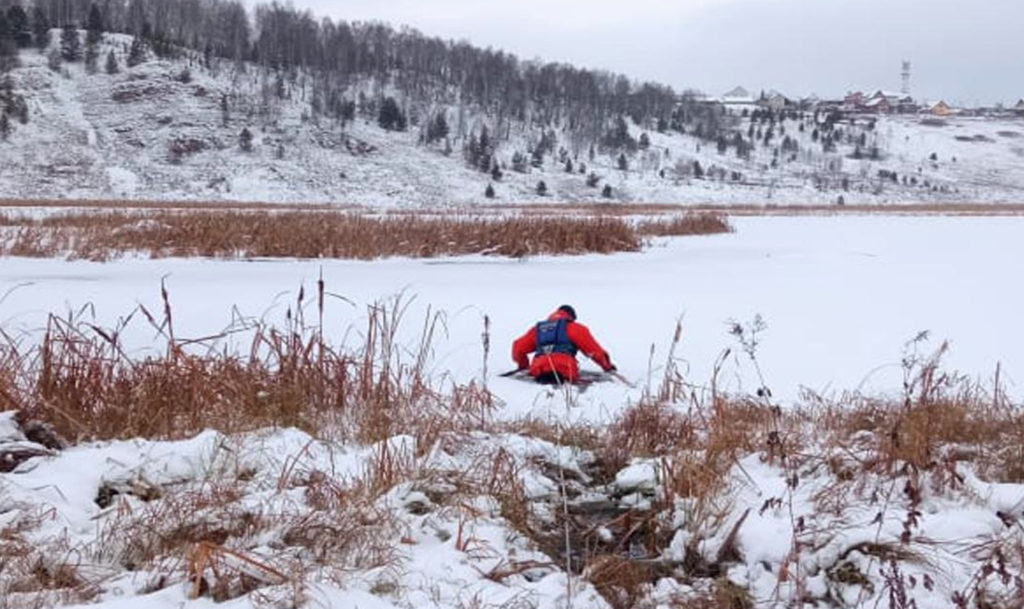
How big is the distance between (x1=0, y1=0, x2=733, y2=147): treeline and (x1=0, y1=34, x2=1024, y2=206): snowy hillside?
2012mm

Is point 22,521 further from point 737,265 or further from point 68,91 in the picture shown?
point 68,91

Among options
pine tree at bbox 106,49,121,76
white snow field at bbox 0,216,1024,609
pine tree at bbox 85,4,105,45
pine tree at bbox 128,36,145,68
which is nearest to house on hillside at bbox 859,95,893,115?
pine tree at bbox 128,36,145,68

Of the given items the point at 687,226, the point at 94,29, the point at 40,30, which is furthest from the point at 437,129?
the point at 687,226

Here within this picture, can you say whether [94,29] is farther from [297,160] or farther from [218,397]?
[218,397]

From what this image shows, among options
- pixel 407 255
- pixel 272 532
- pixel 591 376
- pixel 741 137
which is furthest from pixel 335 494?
pixel 741 137

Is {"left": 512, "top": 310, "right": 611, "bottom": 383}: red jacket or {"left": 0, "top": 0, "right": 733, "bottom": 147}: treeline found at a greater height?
{"left": 0, "top": 0, "right": 733, "bottom": 147}: treeline

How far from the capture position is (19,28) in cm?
6831

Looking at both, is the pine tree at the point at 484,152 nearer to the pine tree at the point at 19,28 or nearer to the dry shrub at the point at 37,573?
the pine tree at the point at 19,28

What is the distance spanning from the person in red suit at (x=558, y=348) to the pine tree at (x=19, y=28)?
75591 millimetres

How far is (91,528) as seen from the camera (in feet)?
9.04

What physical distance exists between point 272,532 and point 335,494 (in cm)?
35

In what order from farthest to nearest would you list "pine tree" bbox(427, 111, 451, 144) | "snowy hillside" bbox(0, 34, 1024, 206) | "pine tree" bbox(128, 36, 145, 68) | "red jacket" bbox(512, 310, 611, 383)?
"pine tree" bbox(427, 111, 451, 144) < "pine tree" bbox(128, 36, 145, 68) < "snowy hillside" bbox(0, 34, 1024, 206) < "red jacket" bbox(512, 310, 611, 383)

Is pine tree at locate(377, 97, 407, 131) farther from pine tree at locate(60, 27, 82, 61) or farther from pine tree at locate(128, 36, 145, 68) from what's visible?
pine tree at locate(60, 27, 82, 61)

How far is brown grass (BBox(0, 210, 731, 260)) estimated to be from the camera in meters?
14.3
